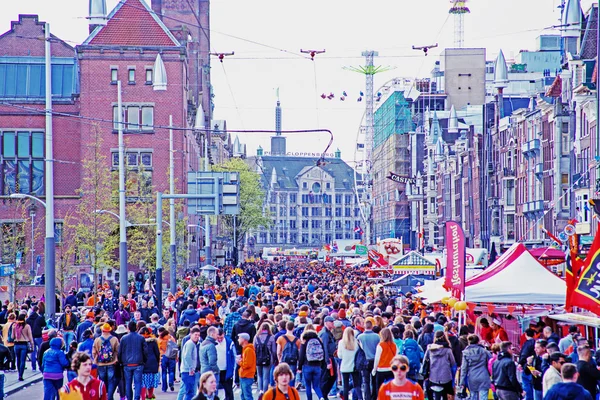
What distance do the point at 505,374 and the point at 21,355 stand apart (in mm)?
11882

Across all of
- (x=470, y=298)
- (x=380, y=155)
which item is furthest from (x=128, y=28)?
(x=380, y=155)

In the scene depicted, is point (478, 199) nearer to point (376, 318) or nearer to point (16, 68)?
point (16, 68)

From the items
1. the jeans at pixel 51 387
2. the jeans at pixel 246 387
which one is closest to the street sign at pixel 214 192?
the jeans at pixel 246 387

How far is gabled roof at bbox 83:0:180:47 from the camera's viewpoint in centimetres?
6762

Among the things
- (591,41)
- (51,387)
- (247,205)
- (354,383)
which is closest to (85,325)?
(51,387)

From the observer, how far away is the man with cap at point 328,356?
18.6m

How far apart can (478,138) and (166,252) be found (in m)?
31.1

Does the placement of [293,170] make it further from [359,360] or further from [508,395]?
[508,395]

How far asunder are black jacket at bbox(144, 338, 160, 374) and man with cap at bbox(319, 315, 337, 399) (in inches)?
113

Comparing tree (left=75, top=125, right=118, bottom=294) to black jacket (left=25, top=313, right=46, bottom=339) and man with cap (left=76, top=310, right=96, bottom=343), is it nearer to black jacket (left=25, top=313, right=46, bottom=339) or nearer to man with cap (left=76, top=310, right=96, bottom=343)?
black jacket (left=25, top=313, right=46, bottom=339)

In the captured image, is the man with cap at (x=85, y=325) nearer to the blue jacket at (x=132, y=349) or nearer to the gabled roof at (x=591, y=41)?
the blue jacket at (x=132, y=349)

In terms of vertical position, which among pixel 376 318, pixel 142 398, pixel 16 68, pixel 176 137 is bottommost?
pixel 142 398

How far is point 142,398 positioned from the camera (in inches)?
728

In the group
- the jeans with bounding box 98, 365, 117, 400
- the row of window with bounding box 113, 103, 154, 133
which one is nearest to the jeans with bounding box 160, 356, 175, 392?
the jeans with bounding box 98, 365, 117, 400
